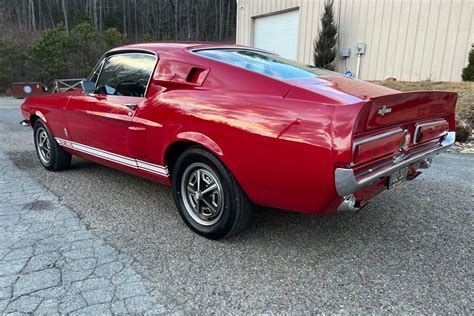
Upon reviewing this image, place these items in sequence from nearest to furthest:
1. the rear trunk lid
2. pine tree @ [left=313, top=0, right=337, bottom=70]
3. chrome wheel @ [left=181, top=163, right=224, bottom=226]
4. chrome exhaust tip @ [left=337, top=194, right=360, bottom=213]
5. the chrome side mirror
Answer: the rear trunk lid, chrome exhaust tip @ [left=337, top=194, right=360, bottom=213], chrome wheel @ [left=181, top=163, right=224, bottom=226], the chrome side mirror, pine tree @ [left=313, top=0, right=337, bottom=70]

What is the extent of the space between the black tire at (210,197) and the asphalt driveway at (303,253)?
5.2 inches

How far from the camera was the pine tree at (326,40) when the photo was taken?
15.3 metres

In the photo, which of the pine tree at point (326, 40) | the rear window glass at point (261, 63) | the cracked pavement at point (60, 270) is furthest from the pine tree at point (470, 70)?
the cracked pavement at point (60, 270)

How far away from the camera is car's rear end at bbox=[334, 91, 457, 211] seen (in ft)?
7.38

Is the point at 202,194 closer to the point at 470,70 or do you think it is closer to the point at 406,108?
the point at 406,108

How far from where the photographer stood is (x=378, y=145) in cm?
244

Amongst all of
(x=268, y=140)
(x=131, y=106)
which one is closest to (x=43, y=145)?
(x=131, y=106)

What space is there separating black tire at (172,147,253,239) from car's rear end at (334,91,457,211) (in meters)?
0.78

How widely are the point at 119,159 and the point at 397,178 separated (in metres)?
2.55

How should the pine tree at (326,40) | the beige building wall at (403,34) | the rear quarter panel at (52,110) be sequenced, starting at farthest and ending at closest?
the pine tree at (326,40)
the beige building wall at (403,34)
the rear quarter panel at (52,110)

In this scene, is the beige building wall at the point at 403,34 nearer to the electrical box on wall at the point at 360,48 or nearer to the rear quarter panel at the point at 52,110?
the electrical box on wall at the point at 360,48

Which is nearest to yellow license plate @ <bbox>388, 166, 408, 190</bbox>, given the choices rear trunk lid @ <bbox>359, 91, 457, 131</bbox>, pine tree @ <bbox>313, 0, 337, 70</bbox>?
rear trunk lid @ <bbox>359, 91, 457, 131</bbox>

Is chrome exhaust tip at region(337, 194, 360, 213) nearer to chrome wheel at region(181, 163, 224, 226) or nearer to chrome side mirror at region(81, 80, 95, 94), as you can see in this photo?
chrome wheel at region(181, 163, 224, 226)

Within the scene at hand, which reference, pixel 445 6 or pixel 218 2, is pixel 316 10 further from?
pixel 218 2
